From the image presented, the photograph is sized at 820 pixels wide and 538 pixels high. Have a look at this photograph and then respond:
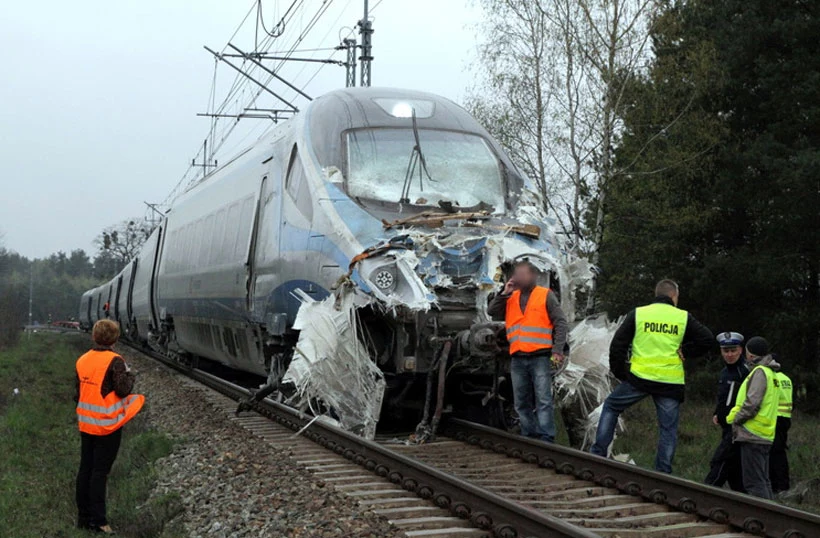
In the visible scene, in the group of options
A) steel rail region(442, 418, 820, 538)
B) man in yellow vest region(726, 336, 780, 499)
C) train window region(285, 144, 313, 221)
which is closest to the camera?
steel rail region(442, 418, 820, 538)

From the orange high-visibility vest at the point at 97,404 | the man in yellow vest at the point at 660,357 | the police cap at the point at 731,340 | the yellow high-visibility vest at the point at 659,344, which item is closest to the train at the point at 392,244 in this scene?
the man in yellow vest at the point at 660,357

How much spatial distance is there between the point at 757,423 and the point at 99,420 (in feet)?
15.7

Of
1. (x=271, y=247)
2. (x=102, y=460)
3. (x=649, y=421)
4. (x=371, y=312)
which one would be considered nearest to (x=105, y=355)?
(x=102, y=460)

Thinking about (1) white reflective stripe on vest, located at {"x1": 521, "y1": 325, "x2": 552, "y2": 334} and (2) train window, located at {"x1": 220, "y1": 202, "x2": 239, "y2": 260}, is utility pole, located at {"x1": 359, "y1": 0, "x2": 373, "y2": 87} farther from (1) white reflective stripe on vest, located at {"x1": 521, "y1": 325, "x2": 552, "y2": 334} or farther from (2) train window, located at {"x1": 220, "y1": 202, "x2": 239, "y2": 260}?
(1) white reflective stripe on vest, located at {"x1": 521, "y1": 325, "x2": 552, "y2": 334}

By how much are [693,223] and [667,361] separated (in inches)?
581

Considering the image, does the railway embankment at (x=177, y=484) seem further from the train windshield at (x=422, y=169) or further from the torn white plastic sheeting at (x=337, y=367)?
the train windshield at (x=422, y=169)

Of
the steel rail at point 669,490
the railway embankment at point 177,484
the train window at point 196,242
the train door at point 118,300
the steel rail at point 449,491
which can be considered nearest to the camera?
Answer: the steel rail at point 449,491

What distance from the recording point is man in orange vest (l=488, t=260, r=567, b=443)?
27.6ft

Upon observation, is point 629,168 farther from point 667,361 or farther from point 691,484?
point 691,484

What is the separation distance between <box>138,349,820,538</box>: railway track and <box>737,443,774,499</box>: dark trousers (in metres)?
1.23

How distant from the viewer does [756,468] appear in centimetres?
751

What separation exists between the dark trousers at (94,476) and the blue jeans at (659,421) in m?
3.75

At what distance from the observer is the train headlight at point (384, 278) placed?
8414 mm

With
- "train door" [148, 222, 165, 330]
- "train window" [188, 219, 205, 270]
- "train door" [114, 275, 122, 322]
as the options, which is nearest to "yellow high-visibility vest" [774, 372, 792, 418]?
"train window" [188, 219, 205, 270]
